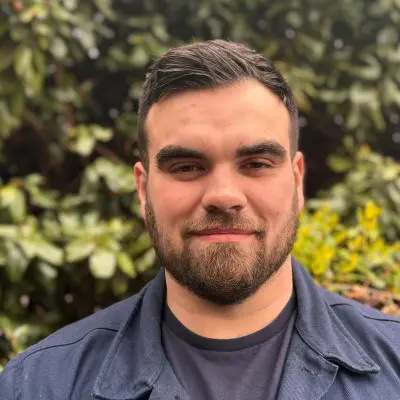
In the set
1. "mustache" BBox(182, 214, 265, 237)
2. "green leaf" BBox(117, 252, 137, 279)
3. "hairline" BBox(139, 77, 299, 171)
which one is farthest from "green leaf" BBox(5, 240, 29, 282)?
"mustache" BBox(182, 214, 265, 237)

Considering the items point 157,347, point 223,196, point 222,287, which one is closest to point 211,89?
point 223,196

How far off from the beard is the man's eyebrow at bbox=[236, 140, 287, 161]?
0.18 meters

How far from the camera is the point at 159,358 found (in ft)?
4.90

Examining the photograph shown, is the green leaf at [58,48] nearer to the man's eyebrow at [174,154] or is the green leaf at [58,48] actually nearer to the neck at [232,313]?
the man's eyebrow at [174,154]

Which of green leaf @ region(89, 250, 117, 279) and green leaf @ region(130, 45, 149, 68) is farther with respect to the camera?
green leaf @ region(130, 45, 149, 68)

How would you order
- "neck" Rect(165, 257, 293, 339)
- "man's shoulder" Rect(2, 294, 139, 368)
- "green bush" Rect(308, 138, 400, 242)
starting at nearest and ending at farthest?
"neck" Rect(165, 257, 293, 339) → "man's shoulder" Rect(2, 294, 139, 368) → "green bush" Rect(308, 138, 400, 242)

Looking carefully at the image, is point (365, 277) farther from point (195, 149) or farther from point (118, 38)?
point (118, 38)

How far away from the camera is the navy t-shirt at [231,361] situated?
4.66 ft

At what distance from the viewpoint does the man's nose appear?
139cm

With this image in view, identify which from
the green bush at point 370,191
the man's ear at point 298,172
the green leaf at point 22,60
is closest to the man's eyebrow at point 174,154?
the man's ear at point 298,172

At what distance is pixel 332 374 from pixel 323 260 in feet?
3.00

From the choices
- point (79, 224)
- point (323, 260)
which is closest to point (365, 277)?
point (323, 260)

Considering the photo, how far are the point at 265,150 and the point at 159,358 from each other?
71 centimetres

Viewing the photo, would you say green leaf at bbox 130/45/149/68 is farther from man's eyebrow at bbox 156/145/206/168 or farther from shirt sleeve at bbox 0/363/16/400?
shirt sleeve at bbox 0/363/16/400
